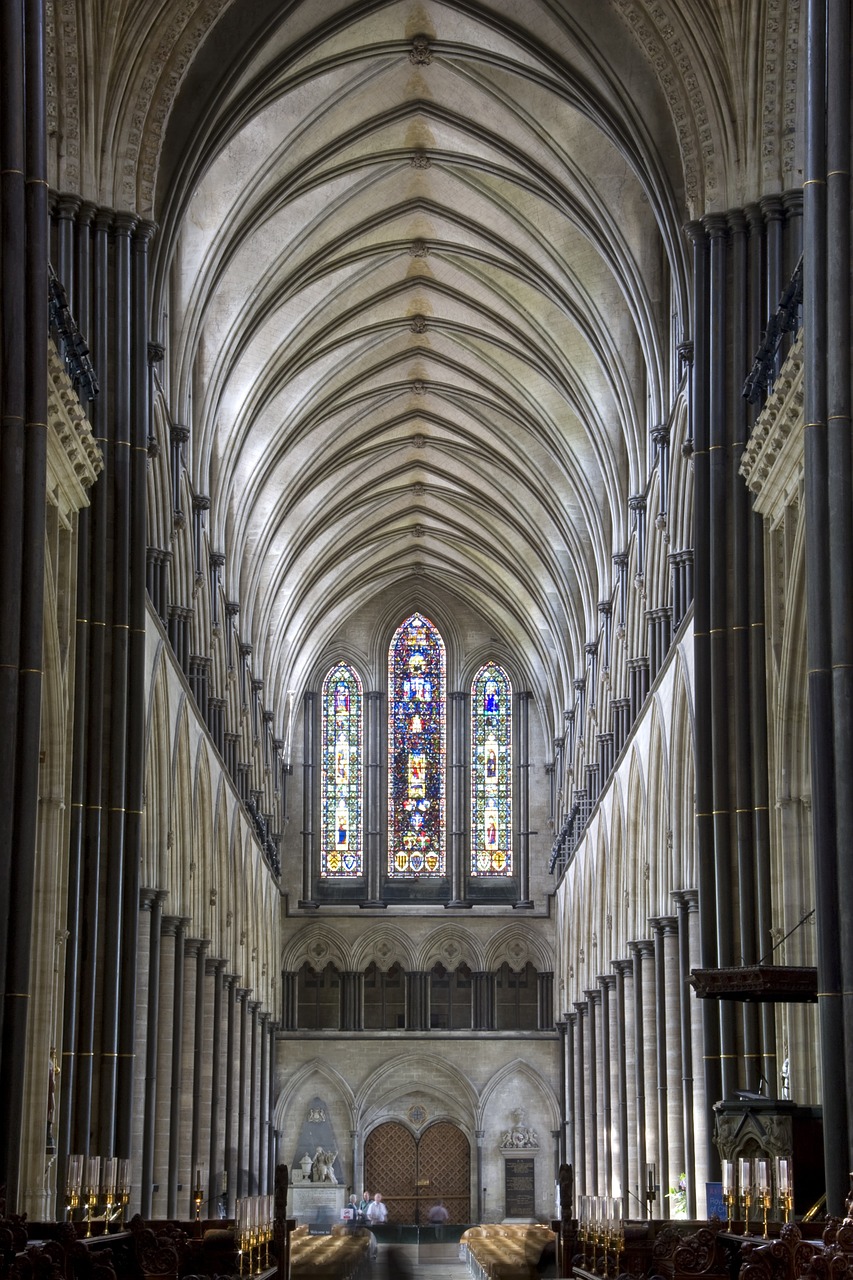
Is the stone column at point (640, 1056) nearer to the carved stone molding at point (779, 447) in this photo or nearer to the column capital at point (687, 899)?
the column capital at point (687, 899)

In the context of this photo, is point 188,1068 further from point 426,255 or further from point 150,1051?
point 426,255

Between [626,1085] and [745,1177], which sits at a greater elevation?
[745,1177]

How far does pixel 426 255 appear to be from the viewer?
39.3 metres

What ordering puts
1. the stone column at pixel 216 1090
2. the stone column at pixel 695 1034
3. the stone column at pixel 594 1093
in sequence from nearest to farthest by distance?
Answer: 1. the stone column at pixel 695 1034
2. the stone column at pixel 216 1090
3. the stone column at pixel 594 1093

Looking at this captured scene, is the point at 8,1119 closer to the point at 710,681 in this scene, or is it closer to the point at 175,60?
the point at 710,681

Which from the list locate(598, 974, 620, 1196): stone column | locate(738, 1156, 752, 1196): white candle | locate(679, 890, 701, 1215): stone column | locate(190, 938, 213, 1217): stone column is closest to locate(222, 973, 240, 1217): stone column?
locate(190, 938, 213, 1217): stone column

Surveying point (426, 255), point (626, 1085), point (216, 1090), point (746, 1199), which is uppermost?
point (426, 255)

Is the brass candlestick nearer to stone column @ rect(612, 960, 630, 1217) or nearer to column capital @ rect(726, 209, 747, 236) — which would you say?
column capital @ rect(726, 209, 747, 236)

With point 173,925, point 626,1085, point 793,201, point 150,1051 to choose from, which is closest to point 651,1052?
point 626,1085

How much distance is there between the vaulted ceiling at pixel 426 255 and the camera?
2864 cm

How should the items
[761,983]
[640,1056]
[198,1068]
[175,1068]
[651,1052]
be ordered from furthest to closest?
[198,1068]
[640,1056]
[651,1052]
[175,1068]
[761,983]

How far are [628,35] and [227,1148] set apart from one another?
2626 cm

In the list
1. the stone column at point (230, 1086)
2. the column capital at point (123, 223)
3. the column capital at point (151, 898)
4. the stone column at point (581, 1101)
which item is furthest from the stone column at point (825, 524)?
the stone column at point (581, 1101)

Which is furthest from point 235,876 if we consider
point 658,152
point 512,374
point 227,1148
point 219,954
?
point 658,152
